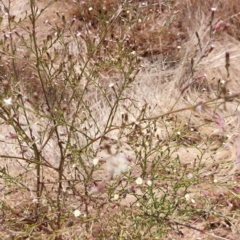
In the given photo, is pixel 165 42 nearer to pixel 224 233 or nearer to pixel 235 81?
pixel 235 81

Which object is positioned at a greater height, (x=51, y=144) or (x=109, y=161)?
(x=109, y=161)

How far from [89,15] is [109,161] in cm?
289

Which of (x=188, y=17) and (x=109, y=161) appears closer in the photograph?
(x=109, y=161)

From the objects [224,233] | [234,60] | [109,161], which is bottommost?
[224,233]

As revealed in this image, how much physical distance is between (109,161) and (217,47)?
284 cm

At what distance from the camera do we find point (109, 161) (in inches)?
49.9

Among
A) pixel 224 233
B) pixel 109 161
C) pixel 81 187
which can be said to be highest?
pixel 109 161

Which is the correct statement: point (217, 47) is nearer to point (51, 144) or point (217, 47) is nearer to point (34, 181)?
point (51, 144)

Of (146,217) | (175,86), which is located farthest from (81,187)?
(175,86)

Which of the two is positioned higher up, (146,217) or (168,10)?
(168,10)

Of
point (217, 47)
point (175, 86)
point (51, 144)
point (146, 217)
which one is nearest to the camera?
point (146, 217)

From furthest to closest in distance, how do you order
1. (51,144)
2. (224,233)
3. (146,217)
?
1. (51,144)
2. (224,233)
3. (146,217)

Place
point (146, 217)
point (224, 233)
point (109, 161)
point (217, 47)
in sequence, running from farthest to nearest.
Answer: point (217, 47), point (224, 233), point (146, 217), point (109, 161)

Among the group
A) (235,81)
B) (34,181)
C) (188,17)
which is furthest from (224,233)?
(188,17)
